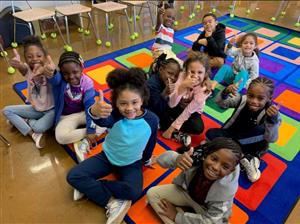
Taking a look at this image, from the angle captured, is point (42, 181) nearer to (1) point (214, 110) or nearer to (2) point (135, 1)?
(1) point (214, 110)

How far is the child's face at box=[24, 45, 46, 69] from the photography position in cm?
160

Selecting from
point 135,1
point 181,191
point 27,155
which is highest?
point 135,1

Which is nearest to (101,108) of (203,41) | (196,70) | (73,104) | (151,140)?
(151,140)

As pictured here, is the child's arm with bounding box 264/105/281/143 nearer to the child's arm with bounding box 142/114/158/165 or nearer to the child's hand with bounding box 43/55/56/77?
the child's arm with bounding box 142/114/158/165

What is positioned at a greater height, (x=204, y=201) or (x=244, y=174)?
(x=204, y=201)

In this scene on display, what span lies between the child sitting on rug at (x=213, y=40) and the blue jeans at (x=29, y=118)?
1576 mm

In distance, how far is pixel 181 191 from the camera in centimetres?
127

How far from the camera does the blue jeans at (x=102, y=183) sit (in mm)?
1290

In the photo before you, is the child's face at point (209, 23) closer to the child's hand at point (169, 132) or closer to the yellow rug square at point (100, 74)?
the yellow rug square at point (100, 74)

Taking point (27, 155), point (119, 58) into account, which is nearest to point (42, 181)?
point (27, 155)

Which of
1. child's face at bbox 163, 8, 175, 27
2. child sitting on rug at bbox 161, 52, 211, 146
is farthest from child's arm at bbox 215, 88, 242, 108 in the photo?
child's face at bbox 163, 8, 175, 27

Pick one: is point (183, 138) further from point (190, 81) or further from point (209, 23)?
point (209, 23)

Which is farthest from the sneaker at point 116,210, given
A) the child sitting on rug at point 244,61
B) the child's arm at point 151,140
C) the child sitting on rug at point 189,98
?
the child sitting on rug at point 244,61

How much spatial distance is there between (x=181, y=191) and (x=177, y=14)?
12.1 feet
